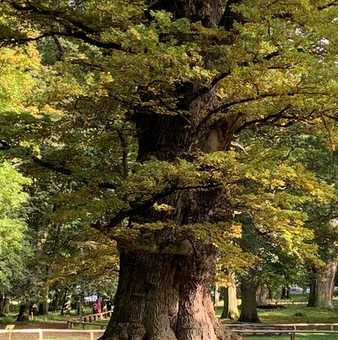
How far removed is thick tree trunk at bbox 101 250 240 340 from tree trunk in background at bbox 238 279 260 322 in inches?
727

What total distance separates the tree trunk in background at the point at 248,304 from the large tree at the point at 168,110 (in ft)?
61.3

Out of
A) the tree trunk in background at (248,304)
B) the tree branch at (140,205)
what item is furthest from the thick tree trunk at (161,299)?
the tree trunk in background at (248,304)

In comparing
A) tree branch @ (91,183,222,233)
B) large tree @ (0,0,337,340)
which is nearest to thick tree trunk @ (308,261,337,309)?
large tree @ (0,0,337,340)

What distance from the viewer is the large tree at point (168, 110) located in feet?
23.0

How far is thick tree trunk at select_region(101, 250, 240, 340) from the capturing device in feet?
29.3

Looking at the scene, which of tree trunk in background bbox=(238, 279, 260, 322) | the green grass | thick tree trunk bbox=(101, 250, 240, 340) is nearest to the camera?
thick tree trunk bbox=(101, 250, 240, 340)

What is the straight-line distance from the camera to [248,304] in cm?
2823

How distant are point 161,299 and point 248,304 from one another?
1996cm

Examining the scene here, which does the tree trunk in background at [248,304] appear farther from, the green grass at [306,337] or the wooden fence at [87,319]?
the wooden fence at [87,319]

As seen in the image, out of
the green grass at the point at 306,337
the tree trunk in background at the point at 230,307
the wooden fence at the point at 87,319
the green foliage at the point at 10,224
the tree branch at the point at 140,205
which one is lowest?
the green grass at the point at 306,337

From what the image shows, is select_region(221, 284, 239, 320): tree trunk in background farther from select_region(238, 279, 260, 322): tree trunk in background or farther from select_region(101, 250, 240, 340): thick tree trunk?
select_region(101, 250, 240, 340): thick tree trunk

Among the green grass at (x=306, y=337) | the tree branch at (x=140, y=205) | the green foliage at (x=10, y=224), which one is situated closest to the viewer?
the tree branch at (x=140, y=205)

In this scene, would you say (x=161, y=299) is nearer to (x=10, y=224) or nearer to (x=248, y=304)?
(x=10, y=224)

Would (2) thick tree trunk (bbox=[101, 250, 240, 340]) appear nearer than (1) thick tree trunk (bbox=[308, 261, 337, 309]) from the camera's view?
Yes
